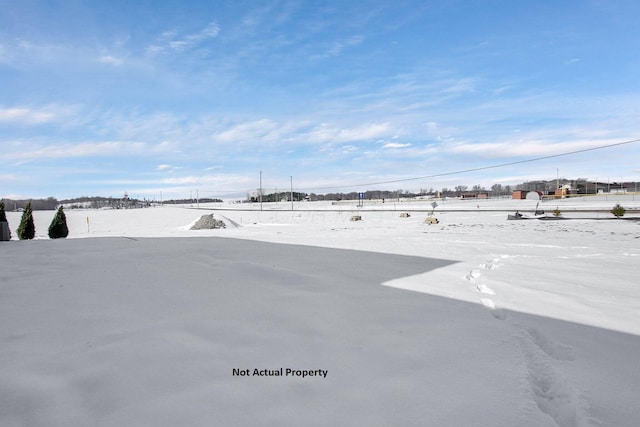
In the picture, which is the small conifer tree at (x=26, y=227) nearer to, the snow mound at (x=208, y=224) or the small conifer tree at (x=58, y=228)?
the small conifer tree at (x=58, y=228)

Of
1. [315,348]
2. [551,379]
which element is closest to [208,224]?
[315,348]

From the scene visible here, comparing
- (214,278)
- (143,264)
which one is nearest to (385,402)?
(214,278)

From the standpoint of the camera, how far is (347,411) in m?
1.98

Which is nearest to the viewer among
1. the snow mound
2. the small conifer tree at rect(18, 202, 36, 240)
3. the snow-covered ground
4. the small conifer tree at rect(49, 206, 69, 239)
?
the snow-covered ground

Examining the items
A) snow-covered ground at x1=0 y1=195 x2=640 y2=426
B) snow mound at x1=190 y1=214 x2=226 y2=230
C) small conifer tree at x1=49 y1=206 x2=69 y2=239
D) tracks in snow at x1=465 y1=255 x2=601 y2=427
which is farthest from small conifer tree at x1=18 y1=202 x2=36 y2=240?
tracks in snow at x1=465 y1=255 x2=601 y2=427

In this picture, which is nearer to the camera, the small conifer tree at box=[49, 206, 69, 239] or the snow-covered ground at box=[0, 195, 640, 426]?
the snow-covered ground at box=[0, 195, 640, 426]

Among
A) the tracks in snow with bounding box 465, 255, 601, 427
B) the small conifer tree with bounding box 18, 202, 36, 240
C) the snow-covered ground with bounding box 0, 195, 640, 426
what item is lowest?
the tracks in snow with bounding box 465, 255, 601, 427

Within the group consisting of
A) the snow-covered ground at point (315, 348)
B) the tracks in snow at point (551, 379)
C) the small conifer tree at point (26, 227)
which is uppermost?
the small conifer tree at point (26, 227)

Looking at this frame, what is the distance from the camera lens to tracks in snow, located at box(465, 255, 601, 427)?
80.0 inches

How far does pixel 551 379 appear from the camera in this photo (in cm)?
243

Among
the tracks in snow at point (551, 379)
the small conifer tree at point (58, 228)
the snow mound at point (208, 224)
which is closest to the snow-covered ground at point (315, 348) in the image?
the tracks in snow at point (551, 379)

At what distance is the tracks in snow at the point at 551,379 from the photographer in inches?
80.0

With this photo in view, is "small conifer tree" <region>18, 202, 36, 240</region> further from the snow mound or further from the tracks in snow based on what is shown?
the tracks in snow

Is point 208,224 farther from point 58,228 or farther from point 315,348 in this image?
point 315,348
